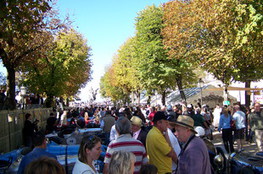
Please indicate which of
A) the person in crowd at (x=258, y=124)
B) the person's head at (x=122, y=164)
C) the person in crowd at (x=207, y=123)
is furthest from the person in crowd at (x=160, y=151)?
the person in crowd at (x=207, y=123)

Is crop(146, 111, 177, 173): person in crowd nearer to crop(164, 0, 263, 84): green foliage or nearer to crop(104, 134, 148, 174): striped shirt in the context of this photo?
crop(104, 134, 148, 174): striped shirt

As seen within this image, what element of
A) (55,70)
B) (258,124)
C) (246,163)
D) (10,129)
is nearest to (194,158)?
(246,163)

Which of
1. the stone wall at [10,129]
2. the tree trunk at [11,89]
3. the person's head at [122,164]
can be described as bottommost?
the stone wall at [10,129]

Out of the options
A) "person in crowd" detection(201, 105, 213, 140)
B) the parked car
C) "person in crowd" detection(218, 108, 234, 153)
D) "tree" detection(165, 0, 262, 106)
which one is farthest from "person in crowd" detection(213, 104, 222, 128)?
the parked car

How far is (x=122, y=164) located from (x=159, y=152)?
5.84 ft

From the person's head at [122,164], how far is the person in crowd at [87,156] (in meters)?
0.53

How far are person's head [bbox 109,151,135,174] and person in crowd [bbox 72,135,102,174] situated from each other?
0.53 m

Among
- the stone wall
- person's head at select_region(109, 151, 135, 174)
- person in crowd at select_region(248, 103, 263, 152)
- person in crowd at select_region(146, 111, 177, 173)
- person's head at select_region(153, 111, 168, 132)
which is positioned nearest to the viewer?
person's head at select_region(109, 151, 135, 174)

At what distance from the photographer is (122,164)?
10.6 ft

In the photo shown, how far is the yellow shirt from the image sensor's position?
4906 mm

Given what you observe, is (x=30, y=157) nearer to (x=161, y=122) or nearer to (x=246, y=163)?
(x=161, y=122)

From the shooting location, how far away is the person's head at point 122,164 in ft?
10.6

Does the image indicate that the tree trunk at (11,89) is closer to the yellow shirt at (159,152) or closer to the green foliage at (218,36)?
the green foliage at (218,36)

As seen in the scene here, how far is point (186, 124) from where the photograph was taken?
13.7 ft
